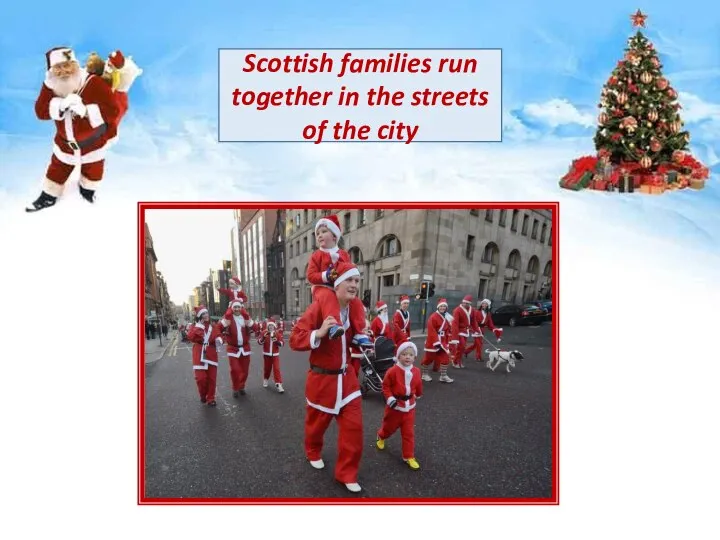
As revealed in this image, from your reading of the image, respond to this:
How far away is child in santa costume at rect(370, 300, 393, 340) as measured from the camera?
3258mm

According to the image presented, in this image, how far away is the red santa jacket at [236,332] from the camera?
362 centimetres

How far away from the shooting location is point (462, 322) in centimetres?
339

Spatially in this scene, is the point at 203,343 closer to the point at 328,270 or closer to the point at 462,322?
the point at 328,270

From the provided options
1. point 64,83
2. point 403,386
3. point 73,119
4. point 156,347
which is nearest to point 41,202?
point 73,119

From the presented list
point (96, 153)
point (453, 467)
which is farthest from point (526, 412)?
point (96, 153)

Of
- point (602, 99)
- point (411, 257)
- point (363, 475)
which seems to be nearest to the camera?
point (363, 475)

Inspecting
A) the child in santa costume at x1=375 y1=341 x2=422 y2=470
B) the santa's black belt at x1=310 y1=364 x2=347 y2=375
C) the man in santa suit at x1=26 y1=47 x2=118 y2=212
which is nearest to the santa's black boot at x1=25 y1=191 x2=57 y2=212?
the man in santa suit at x1=26 y1=47 x2=118 y2=212

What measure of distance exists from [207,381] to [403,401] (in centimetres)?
156

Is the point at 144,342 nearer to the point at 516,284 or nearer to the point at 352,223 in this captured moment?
the point at 352,223

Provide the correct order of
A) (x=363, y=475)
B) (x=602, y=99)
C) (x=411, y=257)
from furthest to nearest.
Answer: (x=602, y=99)
(x=411, y=257)
(x=363, y=475)

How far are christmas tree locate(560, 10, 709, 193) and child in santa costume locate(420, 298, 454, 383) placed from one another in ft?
4.83

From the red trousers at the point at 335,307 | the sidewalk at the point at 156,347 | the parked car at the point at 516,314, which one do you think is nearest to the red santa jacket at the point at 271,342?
the red trousers at the point at 335,307

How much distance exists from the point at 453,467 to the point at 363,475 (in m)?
0.65

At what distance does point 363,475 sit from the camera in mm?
2977
